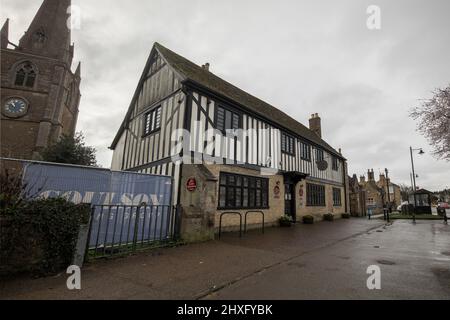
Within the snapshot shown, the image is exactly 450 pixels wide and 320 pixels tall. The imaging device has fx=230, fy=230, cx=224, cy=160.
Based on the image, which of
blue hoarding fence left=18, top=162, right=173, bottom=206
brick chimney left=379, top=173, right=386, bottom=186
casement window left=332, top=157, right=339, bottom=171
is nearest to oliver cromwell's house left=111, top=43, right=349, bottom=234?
blue hoarding fence left=18, top=162, right=173, bottom=206

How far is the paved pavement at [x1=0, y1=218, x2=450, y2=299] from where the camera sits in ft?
11.1

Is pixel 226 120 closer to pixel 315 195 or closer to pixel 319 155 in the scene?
pixel 315 195

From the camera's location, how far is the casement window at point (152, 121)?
445 inches

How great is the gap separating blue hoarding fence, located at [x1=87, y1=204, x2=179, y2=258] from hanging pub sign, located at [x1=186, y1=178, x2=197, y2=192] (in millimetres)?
986

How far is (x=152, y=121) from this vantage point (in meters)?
11.8

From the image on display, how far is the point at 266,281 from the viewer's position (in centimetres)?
391

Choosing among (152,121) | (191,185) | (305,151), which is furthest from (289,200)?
(152,121)

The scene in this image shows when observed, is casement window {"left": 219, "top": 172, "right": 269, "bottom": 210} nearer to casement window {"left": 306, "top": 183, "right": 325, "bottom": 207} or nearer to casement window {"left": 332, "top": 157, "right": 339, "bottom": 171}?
casement window {"left": 306, "top": 183, "right": 325, "bottom": 207}

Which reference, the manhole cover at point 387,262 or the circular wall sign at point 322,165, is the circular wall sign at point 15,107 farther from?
the manhole cover at point 387,262

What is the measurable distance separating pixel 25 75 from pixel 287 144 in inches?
1279

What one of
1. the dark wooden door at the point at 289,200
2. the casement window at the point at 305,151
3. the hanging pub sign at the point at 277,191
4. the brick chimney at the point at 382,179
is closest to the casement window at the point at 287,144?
the casement window at the point at 305,151
